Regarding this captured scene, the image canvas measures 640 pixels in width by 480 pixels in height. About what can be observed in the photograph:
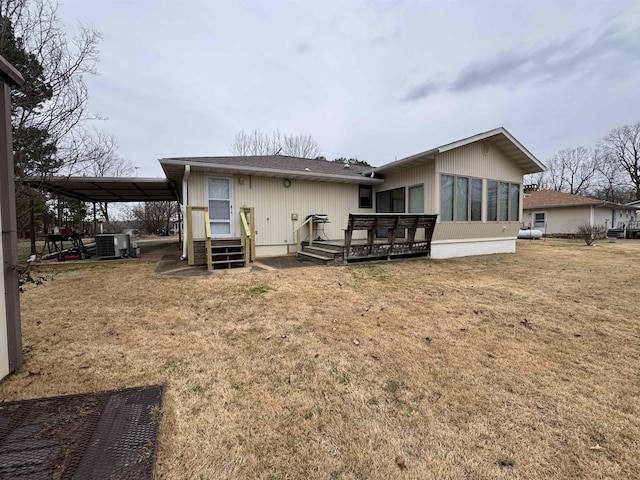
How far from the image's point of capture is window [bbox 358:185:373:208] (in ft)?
35.2

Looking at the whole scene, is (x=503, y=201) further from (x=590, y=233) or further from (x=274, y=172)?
(x=590, y=233)

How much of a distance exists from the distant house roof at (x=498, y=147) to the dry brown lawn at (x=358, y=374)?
4.88 metres

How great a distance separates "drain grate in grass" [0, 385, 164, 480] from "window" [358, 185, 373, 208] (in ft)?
31.1

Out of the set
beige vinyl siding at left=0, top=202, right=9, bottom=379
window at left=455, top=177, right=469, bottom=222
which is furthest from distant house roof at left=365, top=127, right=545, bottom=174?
beige vinyl siding at left=0, top=202, right=9, bottom=379

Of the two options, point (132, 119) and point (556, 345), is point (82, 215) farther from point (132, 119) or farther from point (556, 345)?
point (556, 345)

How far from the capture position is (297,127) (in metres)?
23.5

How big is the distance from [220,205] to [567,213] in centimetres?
2607

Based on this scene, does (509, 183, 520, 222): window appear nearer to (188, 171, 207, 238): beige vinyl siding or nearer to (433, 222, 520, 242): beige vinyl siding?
Result: (433, 222, 520, 242): beige vinyl siding

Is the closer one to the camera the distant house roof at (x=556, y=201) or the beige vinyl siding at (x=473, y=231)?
the beige vinyl siding at (x=473, y=231)

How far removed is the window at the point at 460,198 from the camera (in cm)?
883

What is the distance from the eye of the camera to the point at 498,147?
9.94 metres

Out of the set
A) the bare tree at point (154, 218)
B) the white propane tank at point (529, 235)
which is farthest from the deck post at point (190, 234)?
the bare tree at point (154, 218)

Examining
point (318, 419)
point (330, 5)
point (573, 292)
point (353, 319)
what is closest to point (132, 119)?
point (330, 5)

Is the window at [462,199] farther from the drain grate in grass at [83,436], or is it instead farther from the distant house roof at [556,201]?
the distant house roof at [556,201]
